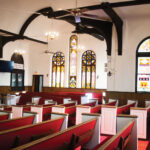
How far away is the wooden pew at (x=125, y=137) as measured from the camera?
7.80 feet

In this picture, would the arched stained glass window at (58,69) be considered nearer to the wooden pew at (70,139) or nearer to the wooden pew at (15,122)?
the wooden pew at (15,122)

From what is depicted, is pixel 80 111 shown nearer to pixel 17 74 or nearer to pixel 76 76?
pixel 76 76

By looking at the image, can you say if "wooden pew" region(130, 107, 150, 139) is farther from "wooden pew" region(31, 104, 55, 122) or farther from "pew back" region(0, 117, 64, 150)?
"pew back" region(0, 117, 64, 150)

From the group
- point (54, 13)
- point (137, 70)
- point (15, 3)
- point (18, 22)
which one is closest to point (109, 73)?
point (137, 70)

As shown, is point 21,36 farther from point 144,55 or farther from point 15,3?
point 144,55

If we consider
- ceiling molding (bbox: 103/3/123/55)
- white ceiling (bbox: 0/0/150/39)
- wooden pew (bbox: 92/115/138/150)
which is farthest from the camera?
white ceiling (bbox: 0/0/150/39)

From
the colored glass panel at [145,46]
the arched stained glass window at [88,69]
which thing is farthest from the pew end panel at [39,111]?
the arched stained glass window at [88,69]

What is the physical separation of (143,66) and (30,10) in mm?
6679

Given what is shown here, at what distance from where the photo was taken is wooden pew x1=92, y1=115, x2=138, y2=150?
A: 2.38 metres

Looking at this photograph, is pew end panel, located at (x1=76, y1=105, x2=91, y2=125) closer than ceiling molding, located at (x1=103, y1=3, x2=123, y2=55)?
Yes

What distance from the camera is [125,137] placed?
2941 millimetres

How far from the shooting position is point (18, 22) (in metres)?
12.4

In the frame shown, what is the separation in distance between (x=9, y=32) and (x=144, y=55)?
312 inches

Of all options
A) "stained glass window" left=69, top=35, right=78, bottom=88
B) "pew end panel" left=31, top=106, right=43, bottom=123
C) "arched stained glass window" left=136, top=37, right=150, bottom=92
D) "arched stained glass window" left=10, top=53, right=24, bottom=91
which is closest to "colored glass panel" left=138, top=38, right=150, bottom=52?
"arched stained glass window" left=136, top=37, right=150, bottom=92
